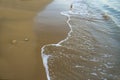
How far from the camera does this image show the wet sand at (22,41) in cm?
505

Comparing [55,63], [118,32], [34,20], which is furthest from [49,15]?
[55,63]

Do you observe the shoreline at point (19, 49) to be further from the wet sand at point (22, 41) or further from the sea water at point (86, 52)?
Answer: the sea water at point (86, 52)

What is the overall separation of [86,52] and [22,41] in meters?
1.92

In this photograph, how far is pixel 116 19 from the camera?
1019cm

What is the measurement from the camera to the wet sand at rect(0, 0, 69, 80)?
5.05 m

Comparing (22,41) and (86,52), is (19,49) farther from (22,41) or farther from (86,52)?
(86,52)

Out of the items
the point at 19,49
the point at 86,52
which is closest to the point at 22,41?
the point at 19,49

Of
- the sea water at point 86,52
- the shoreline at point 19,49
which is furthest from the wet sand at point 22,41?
the sea water at point 86,52

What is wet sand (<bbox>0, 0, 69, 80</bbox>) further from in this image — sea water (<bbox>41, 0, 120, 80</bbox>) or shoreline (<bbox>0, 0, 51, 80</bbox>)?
sea water (<bbox>41, 0, 120, 80</bbox>)

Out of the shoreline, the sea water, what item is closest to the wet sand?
the shoreline

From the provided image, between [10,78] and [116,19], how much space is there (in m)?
6.79

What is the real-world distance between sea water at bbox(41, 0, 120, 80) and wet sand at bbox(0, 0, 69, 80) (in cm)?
26

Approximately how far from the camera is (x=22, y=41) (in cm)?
654

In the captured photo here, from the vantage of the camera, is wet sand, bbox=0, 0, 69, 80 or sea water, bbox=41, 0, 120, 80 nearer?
wet sand, bbox=0, 0, 69, 80
